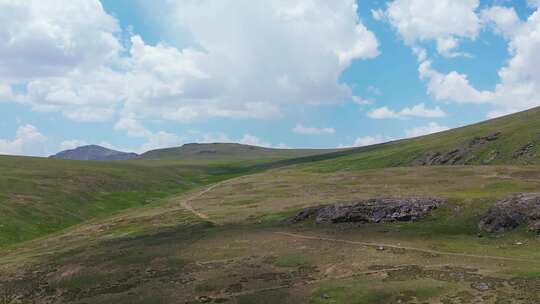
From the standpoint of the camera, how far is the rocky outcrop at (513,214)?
193 feet

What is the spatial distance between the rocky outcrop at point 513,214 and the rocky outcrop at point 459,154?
Answer: 111 m

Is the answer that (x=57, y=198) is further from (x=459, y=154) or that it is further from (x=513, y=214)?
(x=459, y=154)

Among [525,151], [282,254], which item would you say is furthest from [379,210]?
[525,151]

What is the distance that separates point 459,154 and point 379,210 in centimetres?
11435

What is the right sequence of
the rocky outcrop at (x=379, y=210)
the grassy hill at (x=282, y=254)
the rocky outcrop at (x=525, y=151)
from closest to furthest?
the grassy hill at (x=282, y=254), the rocky outcrop at (x=379, y=210), the rocky outcrop at (x=525, y=151)

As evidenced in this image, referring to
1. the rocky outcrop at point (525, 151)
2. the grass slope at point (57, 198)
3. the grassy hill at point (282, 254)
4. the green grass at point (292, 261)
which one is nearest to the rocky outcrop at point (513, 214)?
the grassy hill at point (282, 254)

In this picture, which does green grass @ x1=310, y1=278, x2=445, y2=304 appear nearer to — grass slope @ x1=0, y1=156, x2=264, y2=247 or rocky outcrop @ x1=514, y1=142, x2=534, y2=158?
grass slope @ x1=0, y1=156, x2=264, y2=247

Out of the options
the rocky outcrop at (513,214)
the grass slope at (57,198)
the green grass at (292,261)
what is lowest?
the green grass at (292,261)

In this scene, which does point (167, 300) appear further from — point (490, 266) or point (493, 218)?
point (493, 218)

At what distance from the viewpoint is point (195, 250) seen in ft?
219

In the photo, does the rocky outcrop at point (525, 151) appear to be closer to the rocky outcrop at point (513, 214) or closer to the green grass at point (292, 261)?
the rocky outcrop at point (513, 214)

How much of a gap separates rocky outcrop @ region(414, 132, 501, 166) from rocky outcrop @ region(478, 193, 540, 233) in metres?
111

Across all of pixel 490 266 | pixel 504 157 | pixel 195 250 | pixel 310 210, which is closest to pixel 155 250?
pixel 195 250

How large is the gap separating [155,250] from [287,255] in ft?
70.1
